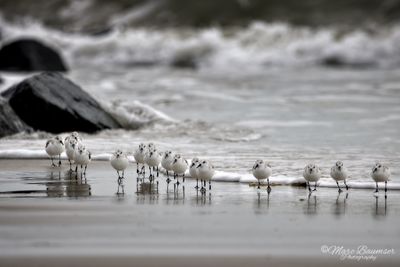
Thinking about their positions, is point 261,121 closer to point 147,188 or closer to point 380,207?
point 147,188

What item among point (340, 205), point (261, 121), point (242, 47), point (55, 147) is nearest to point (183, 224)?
point (340, 205)

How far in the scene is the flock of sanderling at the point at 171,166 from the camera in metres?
8.01

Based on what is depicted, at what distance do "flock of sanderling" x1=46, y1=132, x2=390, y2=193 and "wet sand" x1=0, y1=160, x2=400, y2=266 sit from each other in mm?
141

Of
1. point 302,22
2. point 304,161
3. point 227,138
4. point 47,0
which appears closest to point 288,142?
point 227,138

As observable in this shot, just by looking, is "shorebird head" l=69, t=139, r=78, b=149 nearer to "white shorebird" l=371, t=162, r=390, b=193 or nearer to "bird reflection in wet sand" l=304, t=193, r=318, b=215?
"bird reflection in wet sand" l=304, t=193, r=318, b=215

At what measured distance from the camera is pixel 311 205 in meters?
7.48

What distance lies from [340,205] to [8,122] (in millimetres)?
5662

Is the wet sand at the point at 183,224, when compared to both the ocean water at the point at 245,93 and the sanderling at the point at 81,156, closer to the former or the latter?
the sanderling at the point at 81,156

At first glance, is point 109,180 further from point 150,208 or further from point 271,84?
point 271,84

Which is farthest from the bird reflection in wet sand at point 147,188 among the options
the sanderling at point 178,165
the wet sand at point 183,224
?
the sanderling at point 178,165

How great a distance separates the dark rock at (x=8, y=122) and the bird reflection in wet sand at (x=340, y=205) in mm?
5212

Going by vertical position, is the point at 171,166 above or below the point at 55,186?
above

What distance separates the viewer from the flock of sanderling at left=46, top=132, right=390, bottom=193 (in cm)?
801

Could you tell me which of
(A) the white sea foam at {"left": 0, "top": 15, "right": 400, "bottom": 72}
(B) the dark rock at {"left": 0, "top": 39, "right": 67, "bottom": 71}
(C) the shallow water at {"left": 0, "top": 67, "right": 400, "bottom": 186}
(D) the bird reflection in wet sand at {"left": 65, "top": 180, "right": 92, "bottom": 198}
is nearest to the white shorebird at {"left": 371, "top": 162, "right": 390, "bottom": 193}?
(C) the shallow water at {"left": 0, "top": 67, "right": 400, "bottom": 186}
